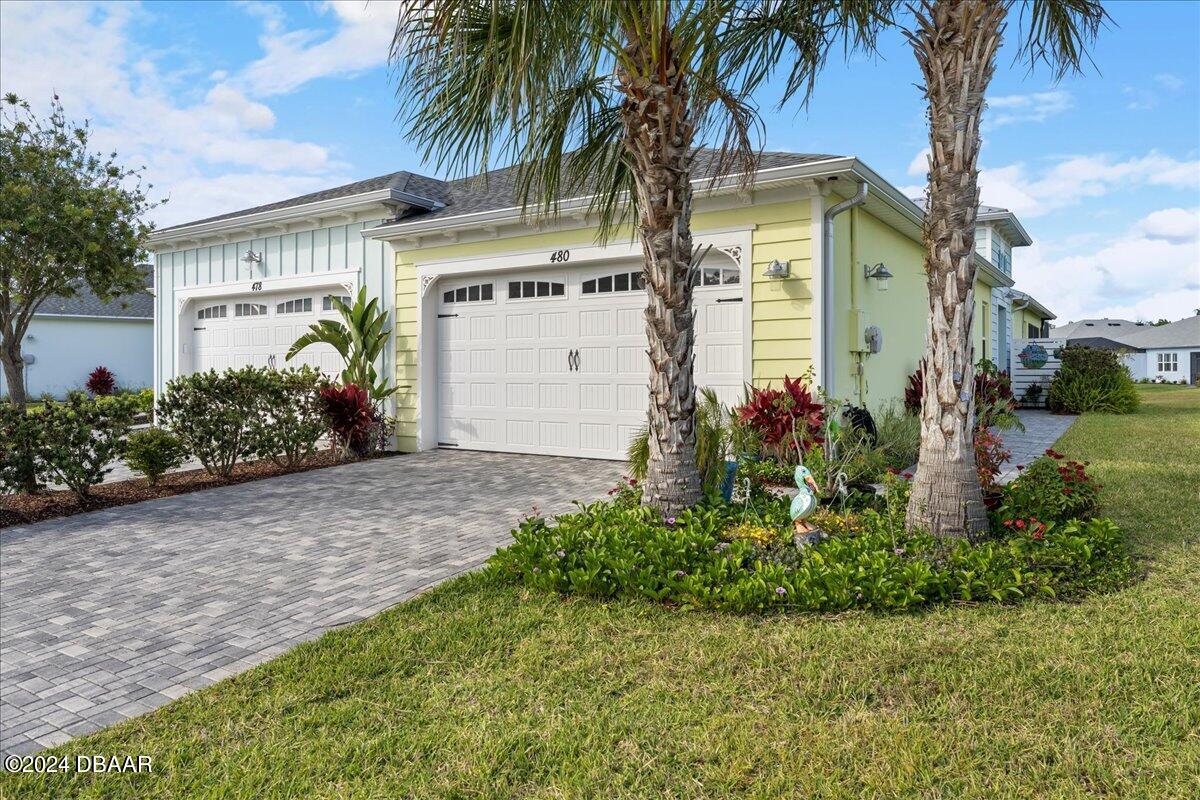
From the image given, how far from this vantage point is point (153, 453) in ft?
27.1

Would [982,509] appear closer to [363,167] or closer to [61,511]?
[61,511]

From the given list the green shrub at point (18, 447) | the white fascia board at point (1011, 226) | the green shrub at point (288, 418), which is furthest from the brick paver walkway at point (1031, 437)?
the green shrub at point (18, 447)

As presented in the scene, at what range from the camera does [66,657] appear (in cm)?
373

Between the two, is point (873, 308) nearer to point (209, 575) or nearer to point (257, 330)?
point (209, 575)

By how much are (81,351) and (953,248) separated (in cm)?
2939

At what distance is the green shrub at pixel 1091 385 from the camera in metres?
17.0

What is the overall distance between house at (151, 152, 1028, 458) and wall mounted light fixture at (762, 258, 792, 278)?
0.08ft

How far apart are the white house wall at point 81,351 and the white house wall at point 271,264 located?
13728mm

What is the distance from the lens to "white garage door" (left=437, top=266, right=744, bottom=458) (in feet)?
29.5

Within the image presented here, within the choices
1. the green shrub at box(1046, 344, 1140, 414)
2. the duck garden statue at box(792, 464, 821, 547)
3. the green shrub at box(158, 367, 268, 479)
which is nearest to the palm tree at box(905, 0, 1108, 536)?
the duck garden statue at box(792, 464, 821, 547)

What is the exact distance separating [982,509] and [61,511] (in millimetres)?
8121

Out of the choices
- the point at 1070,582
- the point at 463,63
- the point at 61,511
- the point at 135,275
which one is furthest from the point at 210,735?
the point at 135,275

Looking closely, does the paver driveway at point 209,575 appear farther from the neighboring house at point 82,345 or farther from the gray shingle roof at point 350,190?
the neighboring house at point 82,345

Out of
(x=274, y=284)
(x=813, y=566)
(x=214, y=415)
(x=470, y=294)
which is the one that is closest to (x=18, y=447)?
(x=214, y=415)
